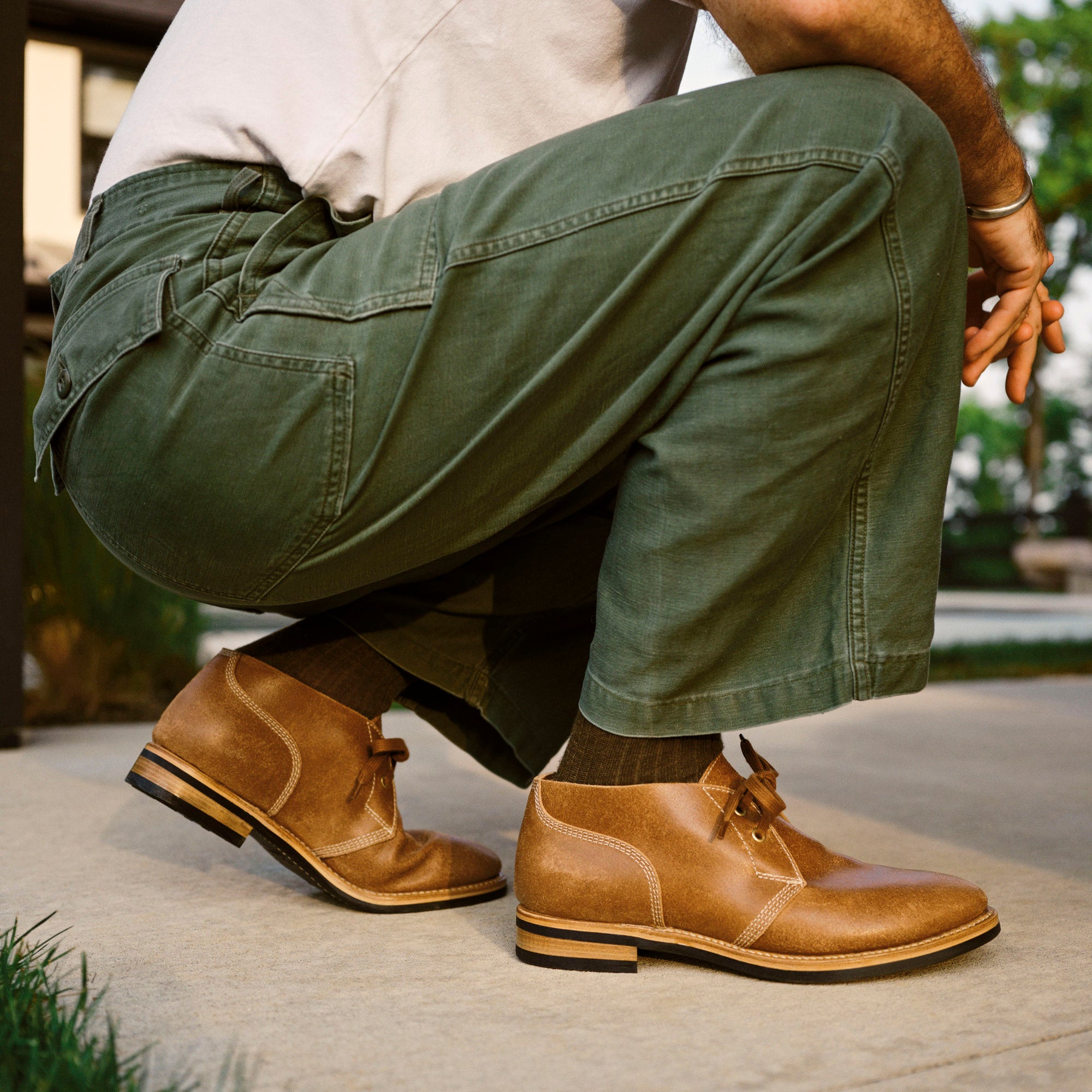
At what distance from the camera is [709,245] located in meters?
1.15

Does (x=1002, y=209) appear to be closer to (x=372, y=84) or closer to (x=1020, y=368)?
(x=1020, y=368)

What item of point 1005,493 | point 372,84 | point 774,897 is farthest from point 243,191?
point 1005,493

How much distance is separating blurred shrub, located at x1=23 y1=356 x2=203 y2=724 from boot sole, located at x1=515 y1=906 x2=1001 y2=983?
240cm

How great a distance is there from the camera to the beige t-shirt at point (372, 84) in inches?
49.1

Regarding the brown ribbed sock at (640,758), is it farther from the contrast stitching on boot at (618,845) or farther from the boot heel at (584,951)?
the boot heel at (584,951)

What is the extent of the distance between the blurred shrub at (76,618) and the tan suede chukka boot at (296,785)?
1.99m

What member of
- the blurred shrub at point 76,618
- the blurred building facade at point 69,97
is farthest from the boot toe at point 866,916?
the blurred shrub at point 76,618

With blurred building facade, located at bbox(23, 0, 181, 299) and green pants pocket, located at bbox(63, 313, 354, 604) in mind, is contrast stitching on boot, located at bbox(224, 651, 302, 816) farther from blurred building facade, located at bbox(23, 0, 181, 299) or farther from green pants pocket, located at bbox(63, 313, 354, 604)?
blurred building facade, located at bbox(23, 0, 181, 299)

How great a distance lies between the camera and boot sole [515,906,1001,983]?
1155mm

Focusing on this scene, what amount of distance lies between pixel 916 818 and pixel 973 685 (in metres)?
2.67

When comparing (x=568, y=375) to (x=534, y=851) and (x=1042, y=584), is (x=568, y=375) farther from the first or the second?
(x=1042, y=584)

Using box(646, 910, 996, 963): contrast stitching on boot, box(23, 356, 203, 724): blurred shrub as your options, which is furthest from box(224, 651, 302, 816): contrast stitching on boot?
box(23, 356, 203, 724): blurred shrub

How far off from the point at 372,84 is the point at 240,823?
0.87 metres

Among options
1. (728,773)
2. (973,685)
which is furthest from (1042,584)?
(728,773)
